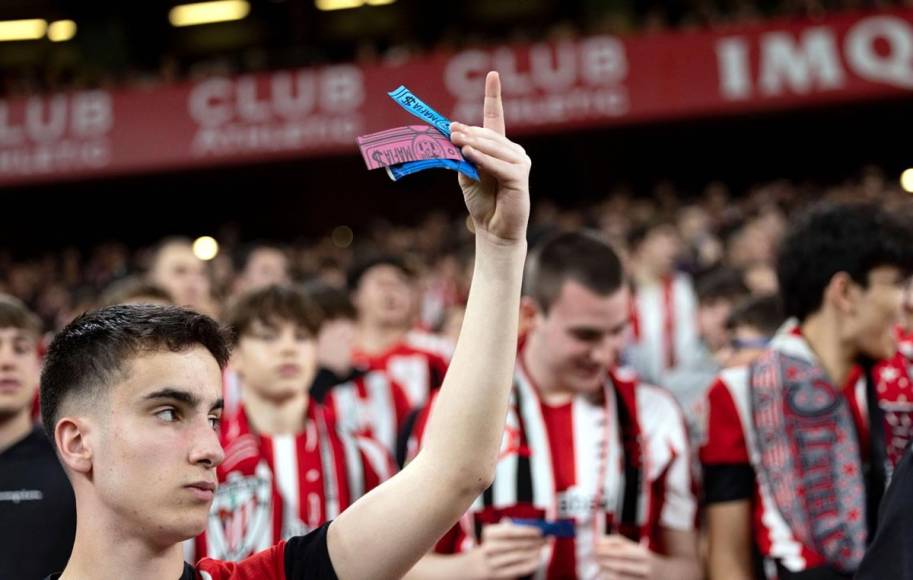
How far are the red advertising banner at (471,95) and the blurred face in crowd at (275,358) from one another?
32.2 feet

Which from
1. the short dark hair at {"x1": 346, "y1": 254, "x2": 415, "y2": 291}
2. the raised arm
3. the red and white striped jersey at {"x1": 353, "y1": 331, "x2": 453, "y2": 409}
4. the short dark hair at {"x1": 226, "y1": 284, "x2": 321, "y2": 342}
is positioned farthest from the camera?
the short dark hair at {"x1": 346, "y1": 254, "x2": 415, "y2": 291}

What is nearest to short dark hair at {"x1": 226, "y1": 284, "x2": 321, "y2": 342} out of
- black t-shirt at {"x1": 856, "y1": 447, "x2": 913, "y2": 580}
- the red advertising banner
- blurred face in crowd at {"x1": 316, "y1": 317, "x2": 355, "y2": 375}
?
blurred face in crowd at {"x1": 316, "y1": 317, "x2": 355, "y2": 375}

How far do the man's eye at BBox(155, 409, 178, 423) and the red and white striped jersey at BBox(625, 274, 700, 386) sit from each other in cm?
508

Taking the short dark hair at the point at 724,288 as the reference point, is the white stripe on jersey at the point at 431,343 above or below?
below

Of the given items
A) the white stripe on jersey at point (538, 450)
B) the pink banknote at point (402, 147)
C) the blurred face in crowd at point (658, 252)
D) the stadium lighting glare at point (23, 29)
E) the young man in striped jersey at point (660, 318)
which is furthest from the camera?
the stadium lighting glare at point (23, 29)

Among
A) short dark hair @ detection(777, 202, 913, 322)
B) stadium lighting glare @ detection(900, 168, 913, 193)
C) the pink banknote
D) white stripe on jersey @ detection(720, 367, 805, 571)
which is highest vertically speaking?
stadium lighting glare @ detection(900, 168, 913, 193)

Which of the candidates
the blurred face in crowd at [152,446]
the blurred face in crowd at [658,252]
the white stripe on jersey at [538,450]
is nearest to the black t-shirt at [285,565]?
the blurred face in crowd at [152,446]

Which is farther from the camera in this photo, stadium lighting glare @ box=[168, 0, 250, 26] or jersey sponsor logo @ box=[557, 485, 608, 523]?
stadium lighting glare @ box=[168, 0, 250, 26]

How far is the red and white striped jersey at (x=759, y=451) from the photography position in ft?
9.49

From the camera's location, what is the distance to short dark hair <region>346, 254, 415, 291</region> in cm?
618

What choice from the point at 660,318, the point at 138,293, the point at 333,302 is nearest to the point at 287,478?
the point at 138,293

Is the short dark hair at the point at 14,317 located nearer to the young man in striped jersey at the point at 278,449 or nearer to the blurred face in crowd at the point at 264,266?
the young man in striped jersey at the point at 278,449

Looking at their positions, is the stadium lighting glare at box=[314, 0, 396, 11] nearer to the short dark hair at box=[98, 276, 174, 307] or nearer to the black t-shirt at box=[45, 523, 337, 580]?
the short dark hair at box=[98, 276, 174, 307]

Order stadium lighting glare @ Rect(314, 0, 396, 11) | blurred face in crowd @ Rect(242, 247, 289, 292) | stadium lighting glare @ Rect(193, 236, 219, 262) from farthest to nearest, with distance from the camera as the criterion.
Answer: stadium lighting glare @ Rect(314, 0, 396, 11) < stadium lighting glare @ Rect(193, 236, 219, 262) < blurred face in crowd @ Rect(242, 247, 289, 292)
